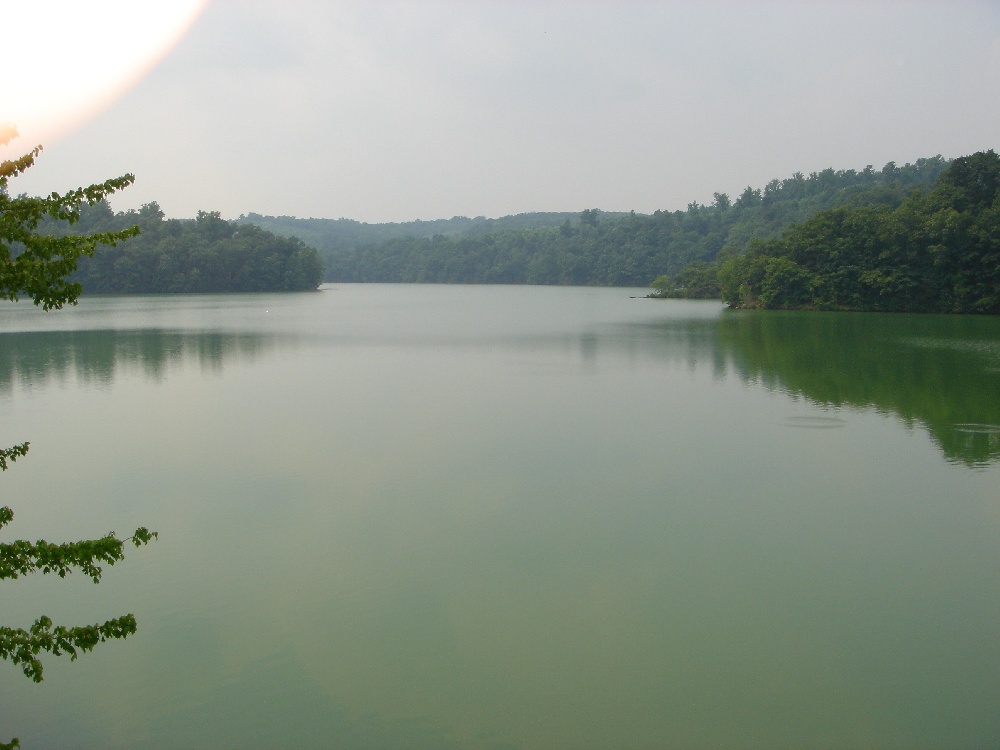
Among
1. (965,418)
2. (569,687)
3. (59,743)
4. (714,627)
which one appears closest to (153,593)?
(59,743)

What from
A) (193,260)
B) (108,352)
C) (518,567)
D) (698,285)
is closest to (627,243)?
(698,285)

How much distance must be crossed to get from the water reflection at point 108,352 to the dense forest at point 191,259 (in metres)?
38.4

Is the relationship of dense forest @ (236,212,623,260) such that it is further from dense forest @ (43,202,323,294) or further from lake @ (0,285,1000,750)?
lake @ (0,285,1000,750)

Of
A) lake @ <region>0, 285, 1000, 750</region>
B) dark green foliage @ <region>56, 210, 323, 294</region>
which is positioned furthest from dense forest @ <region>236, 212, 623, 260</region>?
lake @ <region>0, 285, 1000, 750</region>

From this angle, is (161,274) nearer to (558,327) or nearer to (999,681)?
(558,327)

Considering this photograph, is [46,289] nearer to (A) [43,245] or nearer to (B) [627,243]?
(A) [43,245]

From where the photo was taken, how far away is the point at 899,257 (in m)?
37.8

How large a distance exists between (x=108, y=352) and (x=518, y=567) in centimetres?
1603

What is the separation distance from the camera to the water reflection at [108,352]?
15.4 meters

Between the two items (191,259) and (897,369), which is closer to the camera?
(897,369)

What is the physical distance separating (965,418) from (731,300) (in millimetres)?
33892

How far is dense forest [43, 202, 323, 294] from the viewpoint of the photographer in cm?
6294

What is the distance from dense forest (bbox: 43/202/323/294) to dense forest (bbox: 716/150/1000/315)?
4198 centimetres

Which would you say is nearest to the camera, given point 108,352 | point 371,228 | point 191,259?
point 108,352
